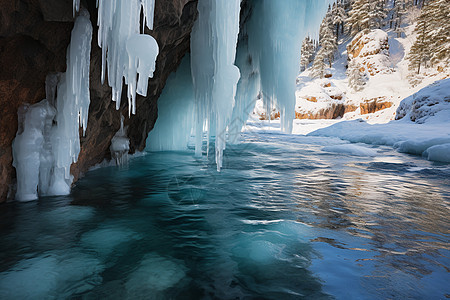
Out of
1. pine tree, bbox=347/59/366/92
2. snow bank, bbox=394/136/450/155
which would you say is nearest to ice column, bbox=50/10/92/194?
snow bank, bbox=394/136/450/155

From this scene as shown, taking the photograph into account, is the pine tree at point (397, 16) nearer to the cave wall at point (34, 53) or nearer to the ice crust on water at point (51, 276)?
the cave wall at point (34, 53)

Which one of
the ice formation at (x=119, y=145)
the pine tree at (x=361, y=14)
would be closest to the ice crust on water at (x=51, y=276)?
the ice formation at (x=119, y=145)

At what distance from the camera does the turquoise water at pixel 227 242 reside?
7.22ft

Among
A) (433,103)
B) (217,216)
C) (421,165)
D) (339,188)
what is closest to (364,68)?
(433,103)

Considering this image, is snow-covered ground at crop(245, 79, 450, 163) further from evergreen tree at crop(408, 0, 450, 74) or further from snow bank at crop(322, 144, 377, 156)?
evergreen tree at crop(408, 0, 450, 74)

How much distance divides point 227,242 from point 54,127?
3.09 meters

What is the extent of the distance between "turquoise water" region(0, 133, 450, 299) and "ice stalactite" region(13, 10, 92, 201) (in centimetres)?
35

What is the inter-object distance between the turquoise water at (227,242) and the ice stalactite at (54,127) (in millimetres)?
347

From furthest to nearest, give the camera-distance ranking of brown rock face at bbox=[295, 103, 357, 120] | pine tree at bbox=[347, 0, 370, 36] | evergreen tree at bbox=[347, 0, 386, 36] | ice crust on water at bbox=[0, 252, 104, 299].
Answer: evergreen tree at bbox=[347, 0, 386, 36], pine tree at bbox=[347, 0, 370, 36], brown rock face at bbox=[295, 103, 357, 120], ice crust on water at bbox=[0, 252, 104, 299]

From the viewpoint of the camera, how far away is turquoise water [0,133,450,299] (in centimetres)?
220

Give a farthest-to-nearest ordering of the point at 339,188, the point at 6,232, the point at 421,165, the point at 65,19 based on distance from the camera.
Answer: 1. the point at 421,165
2. the point at 339,188
3. the point at 65,19
4. the point at 6,232

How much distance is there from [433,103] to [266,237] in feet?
48.8

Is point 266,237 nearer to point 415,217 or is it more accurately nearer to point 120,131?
point 415,217

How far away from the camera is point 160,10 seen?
486 cm
